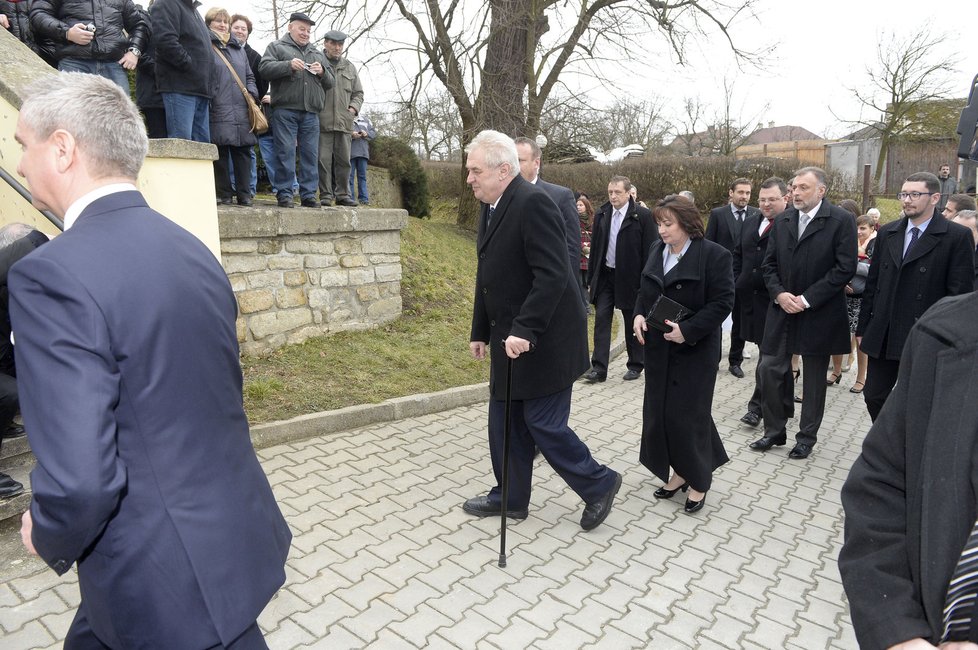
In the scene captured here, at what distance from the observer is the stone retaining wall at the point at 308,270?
6.68m

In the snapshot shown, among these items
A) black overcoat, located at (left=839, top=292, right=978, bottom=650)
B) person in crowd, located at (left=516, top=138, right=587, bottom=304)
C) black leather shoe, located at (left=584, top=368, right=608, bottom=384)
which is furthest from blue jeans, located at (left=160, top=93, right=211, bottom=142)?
black overcoat, located at (left=839, top=292, right=978, bottom=650)

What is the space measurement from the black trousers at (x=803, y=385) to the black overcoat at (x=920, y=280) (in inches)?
20.8

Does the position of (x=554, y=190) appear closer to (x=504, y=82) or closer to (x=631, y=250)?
(x=631, y=250)

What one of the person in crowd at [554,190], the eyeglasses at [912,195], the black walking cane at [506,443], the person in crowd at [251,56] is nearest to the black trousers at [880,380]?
the eyeglasses at [912,195]

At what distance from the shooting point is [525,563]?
390 cm

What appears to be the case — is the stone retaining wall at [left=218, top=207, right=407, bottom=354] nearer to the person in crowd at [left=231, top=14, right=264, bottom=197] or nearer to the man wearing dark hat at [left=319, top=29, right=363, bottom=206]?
the man wearing dark hat at [left=319, top=29, right=363, bottom=206]

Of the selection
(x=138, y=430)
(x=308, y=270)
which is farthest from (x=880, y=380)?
(x=308, y=270)

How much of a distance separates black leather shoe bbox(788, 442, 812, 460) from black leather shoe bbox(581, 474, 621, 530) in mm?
2189

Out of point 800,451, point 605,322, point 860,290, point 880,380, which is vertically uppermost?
point 860,290

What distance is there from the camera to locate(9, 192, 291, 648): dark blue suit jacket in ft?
4.99

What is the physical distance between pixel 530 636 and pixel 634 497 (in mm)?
1843

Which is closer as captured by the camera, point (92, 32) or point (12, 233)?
point (12, 233)

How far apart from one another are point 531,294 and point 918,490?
2.61 meters

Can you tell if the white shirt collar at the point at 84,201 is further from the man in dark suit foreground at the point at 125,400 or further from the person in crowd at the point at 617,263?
the person in crowd at the point at 617,263
